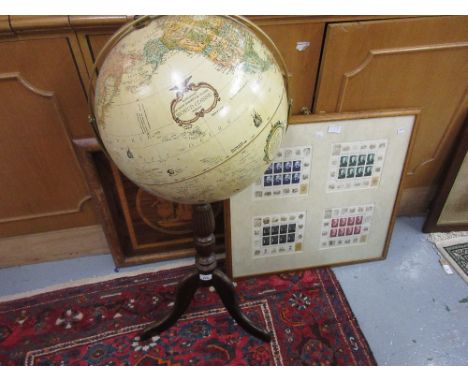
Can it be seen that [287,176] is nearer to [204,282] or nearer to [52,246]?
[204,282]

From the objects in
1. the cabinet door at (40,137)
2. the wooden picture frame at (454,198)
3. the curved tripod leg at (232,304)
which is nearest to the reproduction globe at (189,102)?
the cabinet door at (40,137)

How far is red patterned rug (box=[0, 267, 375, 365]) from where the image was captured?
158 cm

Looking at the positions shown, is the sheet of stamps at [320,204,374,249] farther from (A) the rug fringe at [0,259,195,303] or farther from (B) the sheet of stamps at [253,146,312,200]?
(A) the rug fringe at [0,259,195,303]

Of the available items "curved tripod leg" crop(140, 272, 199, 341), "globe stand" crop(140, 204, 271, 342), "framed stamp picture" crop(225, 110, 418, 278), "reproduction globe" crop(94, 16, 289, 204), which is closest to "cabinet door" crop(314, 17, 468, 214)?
"framed stamp picture" crop(225, 110, 418, 278)

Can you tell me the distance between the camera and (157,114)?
0.83 meters

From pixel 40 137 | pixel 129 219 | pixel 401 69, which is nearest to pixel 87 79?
pixel 40 137

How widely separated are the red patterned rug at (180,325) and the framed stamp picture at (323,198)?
0.16m

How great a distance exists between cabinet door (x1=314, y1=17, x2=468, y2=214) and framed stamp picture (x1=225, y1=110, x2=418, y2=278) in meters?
0.12

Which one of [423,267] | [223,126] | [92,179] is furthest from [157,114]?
[423,267]

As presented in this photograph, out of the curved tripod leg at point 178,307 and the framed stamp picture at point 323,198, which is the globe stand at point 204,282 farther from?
the framed stamp picture at point 323,198

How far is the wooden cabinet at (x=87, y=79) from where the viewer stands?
132cm

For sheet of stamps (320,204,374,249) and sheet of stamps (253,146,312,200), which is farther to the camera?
sheet of stamps (320,204,374,249)

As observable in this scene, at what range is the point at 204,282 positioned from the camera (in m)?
1.54

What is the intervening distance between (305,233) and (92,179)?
3.64ft
